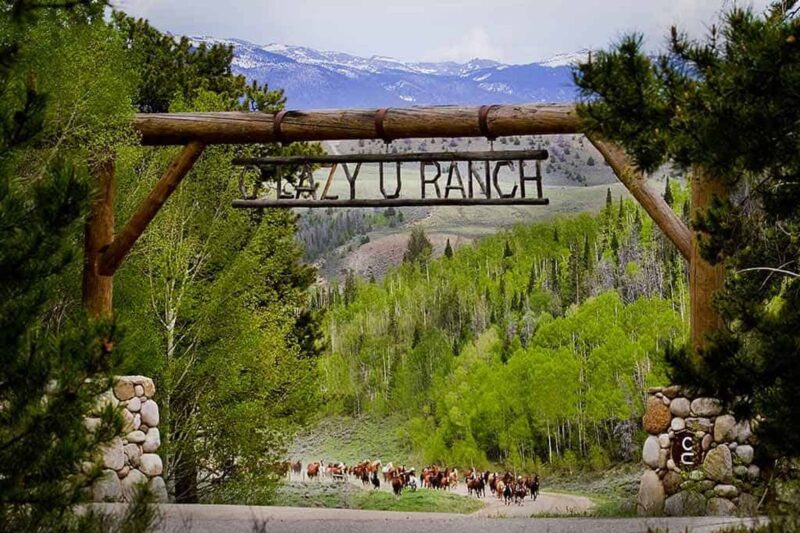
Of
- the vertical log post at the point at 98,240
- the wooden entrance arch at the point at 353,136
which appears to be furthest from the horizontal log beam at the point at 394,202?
the vertical log post at the point at 98,240

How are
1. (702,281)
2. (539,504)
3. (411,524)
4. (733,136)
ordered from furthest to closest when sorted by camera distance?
(539,504) → (702,281) → (411,524) → (733,136)

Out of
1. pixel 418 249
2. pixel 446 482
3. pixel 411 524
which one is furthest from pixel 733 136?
pixel 418 249

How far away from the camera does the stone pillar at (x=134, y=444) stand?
414 inches

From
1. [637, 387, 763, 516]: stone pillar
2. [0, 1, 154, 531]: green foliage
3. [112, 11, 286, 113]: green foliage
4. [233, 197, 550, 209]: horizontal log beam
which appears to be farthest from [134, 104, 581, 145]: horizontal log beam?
[112, 11, 286, 113]: green foliage

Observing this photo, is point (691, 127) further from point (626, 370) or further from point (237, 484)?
point (626, 370)

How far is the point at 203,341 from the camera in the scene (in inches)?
664

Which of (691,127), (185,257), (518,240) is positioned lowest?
(518,240)

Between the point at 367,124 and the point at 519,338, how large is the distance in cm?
5111

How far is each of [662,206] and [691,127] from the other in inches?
187

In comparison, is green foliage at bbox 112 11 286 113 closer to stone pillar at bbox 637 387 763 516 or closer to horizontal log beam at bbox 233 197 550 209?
horizontal log beam at bbox 233 197 550 209

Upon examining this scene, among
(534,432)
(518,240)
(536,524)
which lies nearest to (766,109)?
(536,524)

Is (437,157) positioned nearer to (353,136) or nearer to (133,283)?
(353,136)

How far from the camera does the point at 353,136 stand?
10.5 m

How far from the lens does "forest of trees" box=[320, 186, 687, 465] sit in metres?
49.8
